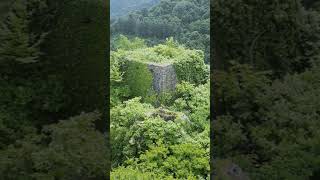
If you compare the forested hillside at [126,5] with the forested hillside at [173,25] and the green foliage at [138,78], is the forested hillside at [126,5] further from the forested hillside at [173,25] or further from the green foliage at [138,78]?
the green foliage at [138,78]

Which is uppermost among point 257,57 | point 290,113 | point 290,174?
point 257,57

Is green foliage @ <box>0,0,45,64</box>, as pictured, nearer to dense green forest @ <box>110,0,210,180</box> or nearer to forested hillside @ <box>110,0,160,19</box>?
dense green forest @ <box>110,0,210,180</box>

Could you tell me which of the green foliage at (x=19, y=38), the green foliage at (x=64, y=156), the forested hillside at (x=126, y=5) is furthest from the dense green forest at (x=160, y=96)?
the green foliage at (x=19, y=38)

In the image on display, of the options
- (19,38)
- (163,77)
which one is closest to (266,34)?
(19,38)

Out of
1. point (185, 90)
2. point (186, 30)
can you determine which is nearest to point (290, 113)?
point (185, 90)

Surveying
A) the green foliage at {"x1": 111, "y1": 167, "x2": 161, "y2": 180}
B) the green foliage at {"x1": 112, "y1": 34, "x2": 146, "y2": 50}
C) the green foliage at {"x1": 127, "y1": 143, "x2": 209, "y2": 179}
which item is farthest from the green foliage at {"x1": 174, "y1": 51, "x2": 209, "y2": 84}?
the green foliage at {"x1": 111, "y1": 167, "x2": 161, "y2": 180}

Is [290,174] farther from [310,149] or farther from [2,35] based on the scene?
[2,35]

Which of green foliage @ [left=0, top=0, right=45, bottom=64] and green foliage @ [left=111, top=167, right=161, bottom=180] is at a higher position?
green foliage @ [left=0, top=0, right=45, bottom=64]
